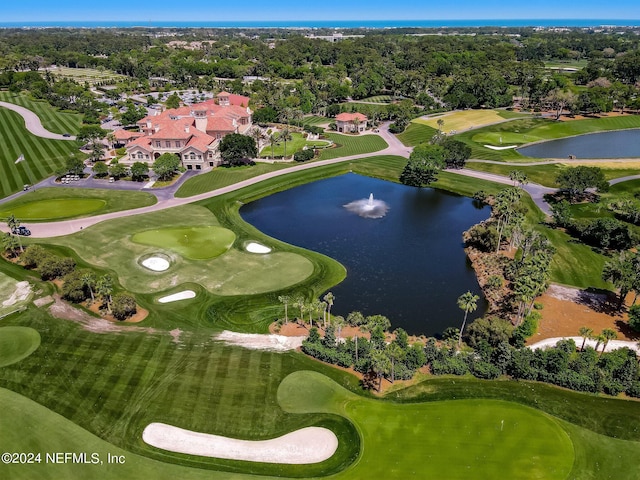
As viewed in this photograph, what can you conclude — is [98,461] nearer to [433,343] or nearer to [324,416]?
[324,416]

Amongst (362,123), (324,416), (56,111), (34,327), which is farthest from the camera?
(56,111)

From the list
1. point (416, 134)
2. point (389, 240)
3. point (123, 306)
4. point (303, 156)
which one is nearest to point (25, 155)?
point (303, 156)

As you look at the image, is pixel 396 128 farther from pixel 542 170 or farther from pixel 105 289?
pixel 105 289

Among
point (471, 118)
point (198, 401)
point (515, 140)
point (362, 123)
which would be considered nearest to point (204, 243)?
point (198, 401)

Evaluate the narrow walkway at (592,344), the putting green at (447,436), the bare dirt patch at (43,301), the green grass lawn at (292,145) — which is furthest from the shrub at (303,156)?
the narrow walkway at (592,344)

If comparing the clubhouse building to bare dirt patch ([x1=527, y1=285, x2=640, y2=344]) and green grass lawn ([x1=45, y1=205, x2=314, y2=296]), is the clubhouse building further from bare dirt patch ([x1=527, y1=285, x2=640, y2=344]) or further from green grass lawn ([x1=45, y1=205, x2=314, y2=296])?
bare dirt patch ([x1=527, y1=285, x2=640, y2=344])

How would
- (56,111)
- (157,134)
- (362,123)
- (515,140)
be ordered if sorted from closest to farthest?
1. (157,134)
2. (515,140)
3. (362,123)
4. (56,111)

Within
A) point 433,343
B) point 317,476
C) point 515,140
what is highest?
point 515,140
